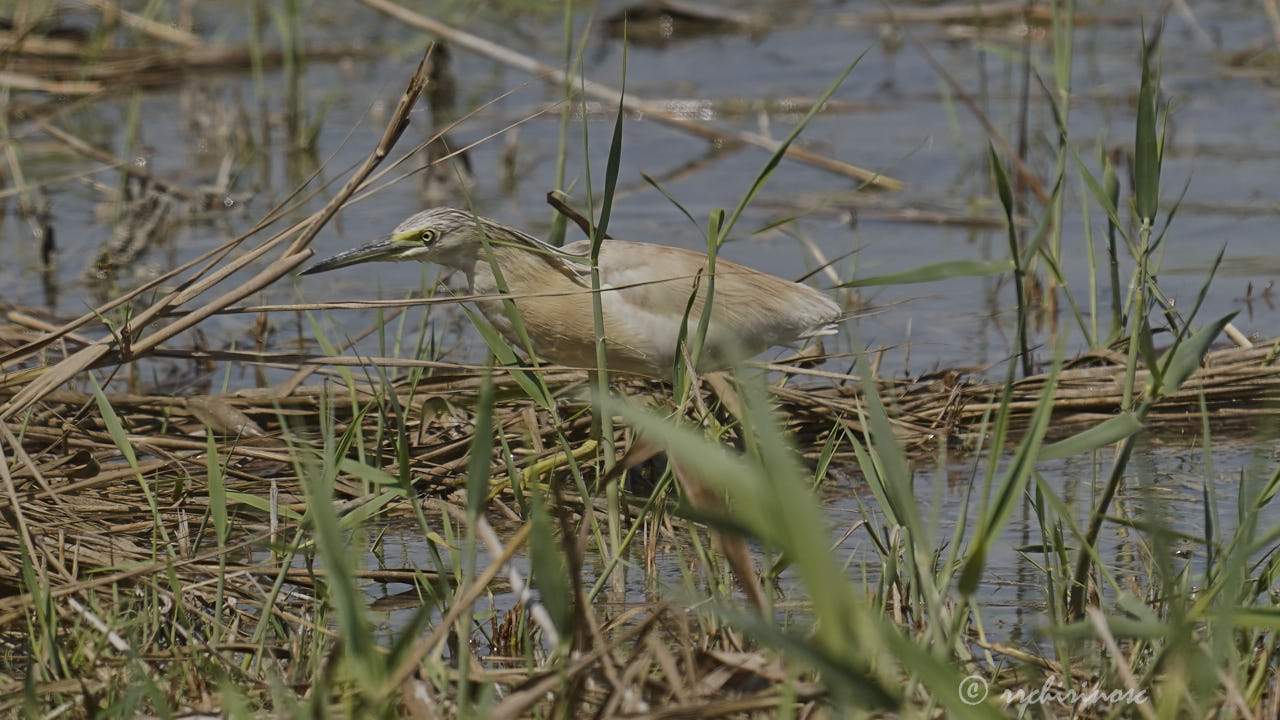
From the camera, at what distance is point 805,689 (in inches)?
82.2

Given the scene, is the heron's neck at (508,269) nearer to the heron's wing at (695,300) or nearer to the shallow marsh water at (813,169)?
the heron's wing at (695,300)

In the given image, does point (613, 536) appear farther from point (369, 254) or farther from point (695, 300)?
point (695, 300)

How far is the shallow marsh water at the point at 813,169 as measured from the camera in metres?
5.38

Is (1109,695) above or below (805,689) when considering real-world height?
below

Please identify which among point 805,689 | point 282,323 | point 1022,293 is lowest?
point 282,323

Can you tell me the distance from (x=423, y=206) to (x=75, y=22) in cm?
473

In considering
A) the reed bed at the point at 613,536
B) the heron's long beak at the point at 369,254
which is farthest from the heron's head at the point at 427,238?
the reed bed at the point at 613,536

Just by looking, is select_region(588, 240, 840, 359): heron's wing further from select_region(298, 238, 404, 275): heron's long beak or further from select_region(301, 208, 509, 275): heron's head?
select_region(298, 238, 404, 275): heron's long beak

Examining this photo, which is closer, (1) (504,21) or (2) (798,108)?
(2) (798,108)

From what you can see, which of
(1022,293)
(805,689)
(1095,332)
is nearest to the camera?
(805,689)

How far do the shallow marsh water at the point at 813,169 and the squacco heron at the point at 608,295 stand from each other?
38 centimetres

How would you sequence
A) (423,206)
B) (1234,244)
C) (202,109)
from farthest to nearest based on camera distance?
1. (202,109)
2. (423,206)
3. (1234,244)

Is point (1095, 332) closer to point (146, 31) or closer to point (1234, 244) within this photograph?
point (1234, 244)

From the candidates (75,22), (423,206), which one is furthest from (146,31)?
(423,206)
